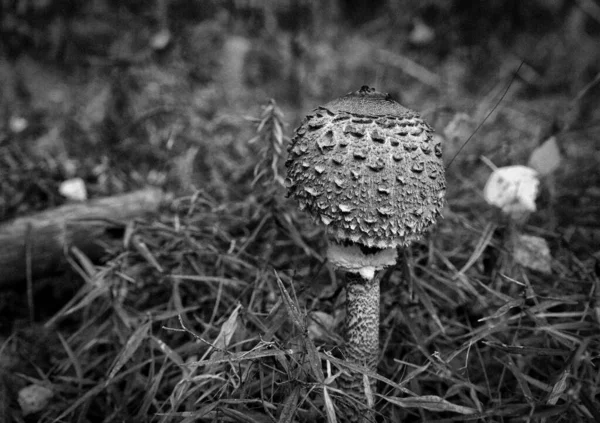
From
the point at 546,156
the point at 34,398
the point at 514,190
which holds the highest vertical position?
the point at 546,156

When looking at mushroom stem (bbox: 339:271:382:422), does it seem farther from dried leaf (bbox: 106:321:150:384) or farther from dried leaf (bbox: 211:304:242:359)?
dried leaf (bbox: 106:321:150:384)

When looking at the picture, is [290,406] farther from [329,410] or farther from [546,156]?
[546,156]

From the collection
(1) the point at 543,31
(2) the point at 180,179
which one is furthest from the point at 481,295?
(1) the point at 543,31

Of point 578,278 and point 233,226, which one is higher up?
point 578,278

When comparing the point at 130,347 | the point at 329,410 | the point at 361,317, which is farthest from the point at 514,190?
the point at 130,347

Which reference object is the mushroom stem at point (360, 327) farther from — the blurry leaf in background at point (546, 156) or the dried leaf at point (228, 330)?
the blurry leaf in background at point (546, 156)

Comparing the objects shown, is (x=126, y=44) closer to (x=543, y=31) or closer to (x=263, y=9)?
(x=263, y=9)
